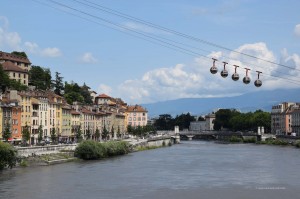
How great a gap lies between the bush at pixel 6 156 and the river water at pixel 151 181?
37.1 inches

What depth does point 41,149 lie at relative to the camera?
2685 inches

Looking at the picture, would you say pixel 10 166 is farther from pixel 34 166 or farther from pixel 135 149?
pixel 135 149

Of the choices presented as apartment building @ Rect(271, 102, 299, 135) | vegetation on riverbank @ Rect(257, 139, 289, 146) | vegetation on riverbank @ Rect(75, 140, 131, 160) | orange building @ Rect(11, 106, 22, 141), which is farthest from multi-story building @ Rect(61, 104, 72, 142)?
apartment building @ Rect(271, 102, 299, 135)

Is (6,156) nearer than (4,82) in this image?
Yes

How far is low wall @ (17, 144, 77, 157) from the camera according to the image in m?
63.1

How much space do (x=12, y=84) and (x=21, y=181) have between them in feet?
176

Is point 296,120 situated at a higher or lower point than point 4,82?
lower

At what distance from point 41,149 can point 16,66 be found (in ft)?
162

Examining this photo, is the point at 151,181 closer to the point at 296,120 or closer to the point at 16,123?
the point at 16,123

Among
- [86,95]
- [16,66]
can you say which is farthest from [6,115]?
[86,95]

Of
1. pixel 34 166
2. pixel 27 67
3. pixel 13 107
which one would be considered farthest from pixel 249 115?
pixel 34 166

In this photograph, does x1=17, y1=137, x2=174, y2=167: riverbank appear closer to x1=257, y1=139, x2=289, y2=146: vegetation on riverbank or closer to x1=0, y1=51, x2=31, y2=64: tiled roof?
x1=0, y1=51, x2=31, y2=64: tiled roof

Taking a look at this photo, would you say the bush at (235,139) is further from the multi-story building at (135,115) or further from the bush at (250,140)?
the multi-story building at (135,115)

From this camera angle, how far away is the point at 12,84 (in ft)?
325
